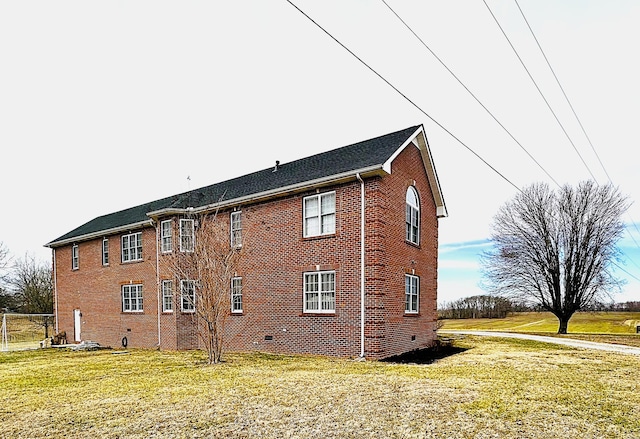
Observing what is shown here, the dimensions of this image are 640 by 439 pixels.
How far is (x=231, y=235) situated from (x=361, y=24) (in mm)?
11714

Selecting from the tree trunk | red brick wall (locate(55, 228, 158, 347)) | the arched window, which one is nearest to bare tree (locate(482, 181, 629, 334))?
the tree trunk

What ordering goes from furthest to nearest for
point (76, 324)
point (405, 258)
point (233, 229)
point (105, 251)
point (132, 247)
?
point (76, 324) → point (105, 251) → point (132, 247) → point (233, 229) → point (405, 258)

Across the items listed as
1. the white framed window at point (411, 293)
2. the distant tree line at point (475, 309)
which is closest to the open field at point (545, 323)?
the distant tree line at point (475, 309)

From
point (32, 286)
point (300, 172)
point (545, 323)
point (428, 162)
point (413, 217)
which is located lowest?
point (545, 323)

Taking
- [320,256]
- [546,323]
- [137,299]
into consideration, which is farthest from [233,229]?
[546,323]

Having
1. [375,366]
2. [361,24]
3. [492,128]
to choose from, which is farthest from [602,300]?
[361,24]

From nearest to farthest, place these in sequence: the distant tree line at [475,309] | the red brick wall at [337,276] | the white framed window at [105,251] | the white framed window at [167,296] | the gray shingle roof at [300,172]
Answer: the red brick wall at [337,276] < the gray shingle roof at [300,172] < the white framed window at [167,296] < the white framed window at [105,251] < the distant tree line at [475,309]

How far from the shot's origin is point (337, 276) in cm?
1518

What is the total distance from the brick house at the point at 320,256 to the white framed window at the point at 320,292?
34 mm

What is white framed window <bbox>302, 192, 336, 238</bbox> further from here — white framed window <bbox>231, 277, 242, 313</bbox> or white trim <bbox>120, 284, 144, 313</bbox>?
white trim <bbox>120, 284, 144, 313</bbox>

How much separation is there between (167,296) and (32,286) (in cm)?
2586

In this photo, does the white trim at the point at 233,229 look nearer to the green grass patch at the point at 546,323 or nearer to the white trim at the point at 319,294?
the white trim at the point at 319,294

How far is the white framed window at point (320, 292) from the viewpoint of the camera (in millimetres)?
15406

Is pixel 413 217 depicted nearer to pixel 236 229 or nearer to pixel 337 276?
pixel 337 276
